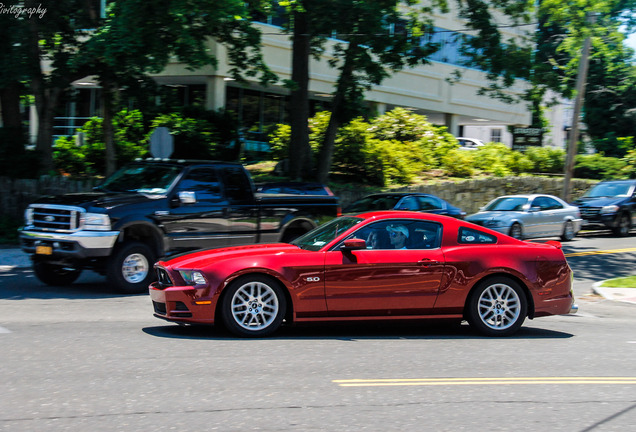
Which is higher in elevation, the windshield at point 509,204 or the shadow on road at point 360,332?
the windshield at point 509,204

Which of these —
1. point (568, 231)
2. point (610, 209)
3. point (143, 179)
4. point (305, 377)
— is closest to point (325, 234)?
point (305, 377)

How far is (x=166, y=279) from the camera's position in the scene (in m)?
8.22

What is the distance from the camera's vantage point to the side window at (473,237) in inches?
343

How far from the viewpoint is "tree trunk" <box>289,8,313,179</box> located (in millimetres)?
21656

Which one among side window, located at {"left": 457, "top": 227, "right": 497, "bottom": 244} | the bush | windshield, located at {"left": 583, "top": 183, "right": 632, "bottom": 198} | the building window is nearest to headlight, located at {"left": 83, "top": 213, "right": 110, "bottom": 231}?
side window, located at {"left": 457, "top": 227, "right": 497, "bottom": 244}

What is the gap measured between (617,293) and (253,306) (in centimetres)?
867

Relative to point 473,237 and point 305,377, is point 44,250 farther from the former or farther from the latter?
point 473,237

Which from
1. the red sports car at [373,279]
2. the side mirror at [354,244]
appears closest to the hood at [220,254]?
the red sports car at [373,279]

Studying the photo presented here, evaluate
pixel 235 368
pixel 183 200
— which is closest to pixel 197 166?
pixel 183 200

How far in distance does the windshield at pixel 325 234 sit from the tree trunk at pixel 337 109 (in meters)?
12.7

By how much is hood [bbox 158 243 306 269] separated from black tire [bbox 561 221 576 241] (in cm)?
1669

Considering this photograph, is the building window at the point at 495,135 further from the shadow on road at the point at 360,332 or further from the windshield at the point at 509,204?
the shadow on road at the point at 360,332

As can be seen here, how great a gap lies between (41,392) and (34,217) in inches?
253

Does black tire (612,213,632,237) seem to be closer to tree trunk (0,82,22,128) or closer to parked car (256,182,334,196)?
parked car (256,182,334,196)
